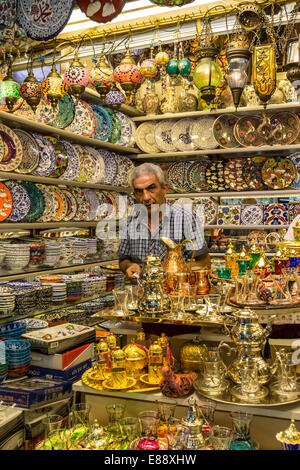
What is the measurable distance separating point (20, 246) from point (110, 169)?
58.2 inches

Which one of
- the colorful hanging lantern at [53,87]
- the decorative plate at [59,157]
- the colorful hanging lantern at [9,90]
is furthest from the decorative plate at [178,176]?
the colorful hanging lantern at [9,90]

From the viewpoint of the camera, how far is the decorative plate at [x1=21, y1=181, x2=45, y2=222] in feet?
9.85

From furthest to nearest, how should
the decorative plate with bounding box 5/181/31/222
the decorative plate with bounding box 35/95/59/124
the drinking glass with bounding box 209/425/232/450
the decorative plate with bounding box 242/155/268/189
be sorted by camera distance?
the decorative plate with bounding box 242/155/268/189
the decorative plate with bounding box 35/95/59/124
the decorative plate with bounding box 5/181/31/222
the drinking glass with bounding box 209/425/232/450

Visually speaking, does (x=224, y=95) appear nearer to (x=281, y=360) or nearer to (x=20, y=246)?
(x=20, y=246)

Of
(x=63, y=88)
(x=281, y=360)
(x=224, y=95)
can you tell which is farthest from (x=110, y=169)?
(x=281, y=360)

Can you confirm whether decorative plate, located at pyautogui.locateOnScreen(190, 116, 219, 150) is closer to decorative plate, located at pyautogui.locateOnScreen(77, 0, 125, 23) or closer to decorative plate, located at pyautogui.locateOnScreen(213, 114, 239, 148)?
decorative plate, located at pyautogui.locateOnScreen(213, 114, 239, 148)

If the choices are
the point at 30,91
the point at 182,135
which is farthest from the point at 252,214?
the point at 30,91

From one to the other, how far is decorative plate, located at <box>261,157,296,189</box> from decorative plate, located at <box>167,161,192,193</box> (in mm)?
733

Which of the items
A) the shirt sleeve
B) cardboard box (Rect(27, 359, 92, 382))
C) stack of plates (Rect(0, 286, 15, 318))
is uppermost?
the shirt sleeve

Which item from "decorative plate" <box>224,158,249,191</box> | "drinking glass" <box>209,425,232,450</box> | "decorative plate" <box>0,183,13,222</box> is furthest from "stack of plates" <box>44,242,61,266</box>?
"drinking glass" <box>209,425,232,450</box>

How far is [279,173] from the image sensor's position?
12.3 ft

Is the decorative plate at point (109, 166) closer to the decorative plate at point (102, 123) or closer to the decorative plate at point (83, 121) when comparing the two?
the decorative plate at point (102, 123)

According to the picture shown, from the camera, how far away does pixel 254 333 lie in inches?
51.2

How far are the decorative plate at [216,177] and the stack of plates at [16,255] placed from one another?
6.25 feet
